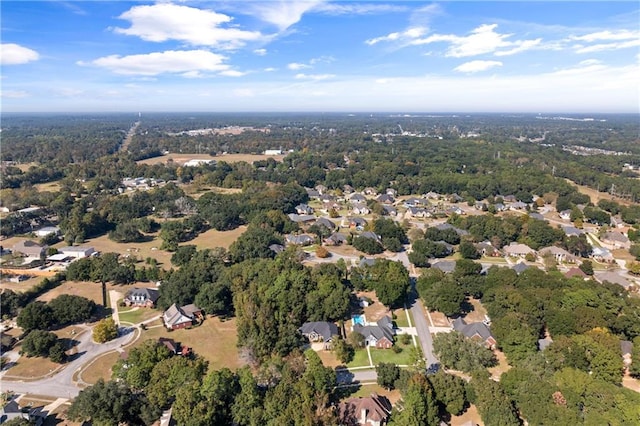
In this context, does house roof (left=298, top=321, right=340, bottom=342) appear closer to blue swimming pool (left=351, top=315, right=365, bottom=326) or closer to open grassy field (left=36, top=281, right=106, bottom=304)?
blue swimming pool (left=351, top=315, right=365, bottom=326)

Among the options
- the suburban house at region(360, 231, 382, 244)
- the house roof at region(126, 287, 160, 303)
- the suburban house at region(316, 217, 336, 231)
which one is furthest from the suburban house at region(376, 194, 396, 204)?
the house roof at region(126, 287, 160, 303)

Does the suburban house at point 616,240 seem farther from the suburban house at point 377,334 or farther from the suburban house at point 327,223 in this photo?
the suburban house at point 377,334

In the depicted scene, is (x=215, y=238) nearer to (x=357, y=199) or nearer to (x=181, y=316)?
(x=181, y=316)

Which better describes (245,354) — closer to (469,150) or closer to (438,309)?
(438,309)

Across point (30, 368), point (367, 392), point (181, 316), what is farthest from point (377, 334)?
point (30, 368)

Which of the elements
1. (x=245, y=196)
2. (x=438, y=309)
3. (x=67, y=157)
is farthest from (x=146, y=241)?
(x=67, y=157)

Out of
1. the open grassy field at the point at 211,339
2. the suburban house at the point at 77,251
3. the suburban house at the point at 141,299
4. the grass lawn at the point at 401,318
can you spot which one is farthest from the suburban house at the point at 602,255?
→ the suburban house at the point at 77,251
